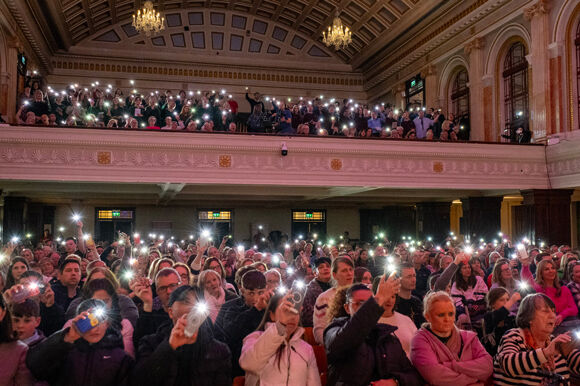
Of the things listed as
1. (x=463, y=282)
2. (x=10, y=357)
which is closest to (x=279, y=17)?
(x=463, y=282)

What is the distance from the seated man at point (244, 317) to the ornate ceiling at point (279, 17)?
1799 centimetres

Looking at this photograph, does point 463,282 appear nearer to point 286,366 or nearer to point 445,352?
point 445,352

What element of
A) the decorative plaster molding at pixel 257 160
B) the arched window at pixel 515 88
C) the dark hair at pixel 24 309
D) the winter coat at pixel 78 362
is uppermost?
the arched window at pixel 515 88

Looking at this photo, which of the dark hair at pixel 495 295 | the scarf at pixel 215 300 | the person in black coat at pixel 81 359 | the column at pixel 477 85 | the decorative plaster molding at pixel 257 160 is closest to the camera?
the person in black coat at pixel 81 359

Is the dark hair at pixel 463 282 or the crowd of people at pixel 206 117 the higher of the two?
the crowd of people at pixel 206 117

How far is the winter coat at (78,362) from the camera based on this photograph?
3.19 m

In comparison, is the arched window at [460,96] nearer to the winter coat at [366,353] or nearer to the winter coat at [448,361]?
the winter coat at [448,361]

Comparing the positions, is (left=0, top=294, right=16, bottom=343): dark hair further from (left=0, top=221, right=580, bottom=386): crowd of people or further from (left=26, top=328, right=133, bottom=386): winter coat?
(left=26, top=328, right=133, bottom=386): winter coat

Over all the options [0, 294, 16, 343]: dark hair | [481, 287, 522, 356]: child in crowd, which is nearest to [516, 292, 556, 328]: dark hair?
[481, 287, 522, 356]: child in crowd

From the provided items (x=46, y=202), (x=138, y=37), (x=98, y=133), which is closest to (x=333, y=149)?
(x=98, y=133)

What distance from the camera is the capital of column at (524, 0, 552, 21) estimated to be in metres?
16.3

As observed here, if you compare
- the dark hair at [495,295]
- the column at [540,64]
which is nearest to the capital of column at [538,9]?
the column at [540,64]

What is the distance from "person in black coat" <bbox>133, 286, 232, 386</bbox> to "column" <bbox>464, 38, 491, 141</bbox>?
1826cm

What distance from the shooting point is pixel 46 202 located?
22250mm
